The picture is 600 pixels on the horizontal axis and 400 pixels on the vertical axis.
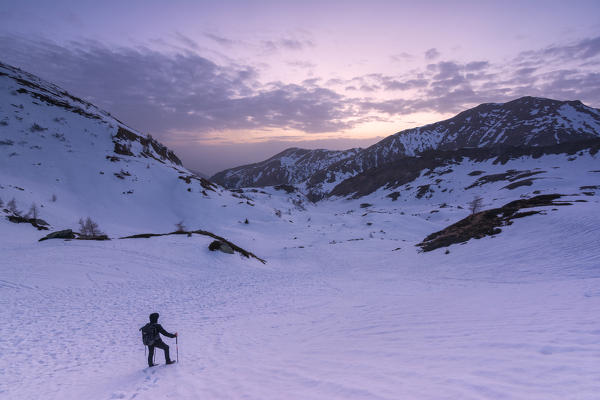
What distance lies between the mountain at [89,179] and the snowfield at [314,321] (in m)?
19.8

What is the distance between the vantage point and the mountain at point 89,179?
42.2m

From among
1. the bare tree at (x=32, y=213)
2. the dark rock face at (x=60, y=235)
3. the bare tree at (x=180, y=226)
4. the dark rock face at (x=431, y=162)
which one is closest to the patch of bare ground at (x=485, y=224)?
the dark rock face at (x=60, y=235)

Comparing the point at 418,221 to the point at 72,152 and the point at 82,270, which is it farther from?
the point at 72,152

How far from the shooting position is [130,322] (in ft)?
39.4

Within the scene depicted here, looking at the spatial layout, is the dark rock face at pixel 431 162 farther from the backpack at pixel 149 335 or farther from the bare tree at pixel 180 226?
the backpack at pixel 149 335

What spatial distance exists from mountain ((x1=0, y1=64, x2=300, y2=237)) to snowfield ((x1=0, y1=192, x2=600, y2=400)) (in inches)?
779

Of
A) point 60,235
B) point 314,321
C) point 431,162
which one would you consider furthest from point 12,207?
point 431,162

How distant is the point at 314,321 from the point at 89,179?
2220 inches

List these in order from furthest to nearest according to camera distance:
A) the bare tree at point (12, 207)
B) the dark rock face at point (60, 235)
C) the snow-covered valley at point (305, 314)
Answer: the bare tree at point (12, 207) → the dark rock face at point (60, 235) → the snow-covered valley at point (305, 314)

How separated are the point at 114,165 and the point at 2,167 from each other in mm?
15664

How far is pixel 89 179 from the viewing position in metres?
50.4

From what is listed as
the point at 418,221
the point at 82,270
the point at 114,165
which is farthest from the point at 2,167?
the point at 418,221

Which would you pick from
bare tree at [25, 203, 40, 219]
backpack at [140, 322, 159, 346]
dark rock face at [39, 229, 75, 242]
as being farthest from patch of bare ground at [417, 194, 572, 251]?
bare tree at [25, 203, 40, 219]

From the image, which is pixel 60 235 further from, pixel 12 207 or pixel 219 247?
pixel 12 207
